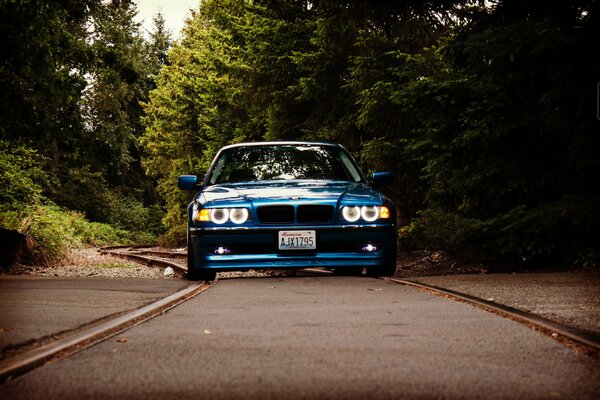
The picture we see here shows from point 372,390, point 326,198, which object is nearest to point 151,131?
point 326,198

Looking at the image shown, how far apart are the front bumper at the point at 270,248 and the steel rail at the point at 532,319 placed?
113cm

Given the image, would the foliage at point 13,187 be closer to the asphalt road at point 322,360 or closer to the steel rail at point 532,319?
the steel rail at point 532,319

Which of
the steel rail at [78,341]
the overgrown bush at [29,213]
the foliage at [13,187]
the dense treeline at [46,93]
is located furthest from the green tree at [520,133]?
the foliage at [13,187]

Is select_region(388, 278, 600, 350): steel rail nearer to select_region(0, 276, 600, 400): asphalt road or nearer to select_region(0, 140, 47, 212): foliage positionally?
select_region(0, 276, 600, 400): asphalt road

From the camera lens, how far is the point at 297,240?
918 centimetres

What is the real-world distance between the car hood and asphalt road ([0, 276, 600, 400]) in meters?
2.61

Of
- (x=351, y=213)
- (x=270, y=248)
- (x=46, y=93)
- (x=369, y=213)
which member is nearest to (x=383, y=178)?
(x=369, y=213)

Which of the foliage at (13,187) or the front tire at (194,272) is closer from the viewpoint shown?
the front tire at (194,272)

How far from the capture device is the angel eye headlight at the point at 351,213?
923cm

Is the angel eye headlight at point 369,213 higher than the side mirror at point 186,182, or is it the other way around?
the side mirror at point 186,182

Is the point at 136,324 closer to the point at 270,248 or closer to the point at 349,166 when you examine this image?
the point at 270,248

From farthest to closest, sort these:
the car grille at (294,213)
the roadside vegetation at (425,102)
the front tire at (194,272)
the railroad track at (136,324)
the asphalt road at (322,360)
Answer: the roadside vegetation at (425,102)
the front tire at (194,272)
the car grille at (294,213)
the railroad track at (136,324)
the asphalt road at (322,360)

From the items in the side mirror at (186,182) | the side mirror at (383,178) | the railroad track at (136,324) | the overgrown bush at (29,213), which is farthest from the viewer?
the overgrown bush at (29,213)

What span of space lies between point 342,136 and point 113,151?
5936mm
